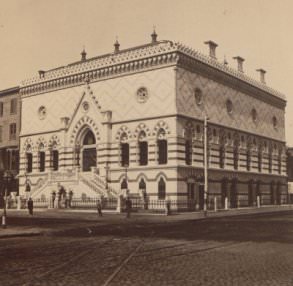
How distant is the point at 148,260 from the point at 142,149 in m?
29.7

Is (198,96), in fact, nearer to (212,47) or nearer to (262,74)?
(212,47)

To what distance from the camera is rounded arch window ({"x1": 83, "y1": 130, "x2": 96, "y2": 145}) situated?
149 ft

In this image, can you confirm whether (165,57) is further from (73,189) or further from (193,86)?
(73,189)

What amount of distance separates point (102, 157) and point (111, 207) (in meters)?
6.00

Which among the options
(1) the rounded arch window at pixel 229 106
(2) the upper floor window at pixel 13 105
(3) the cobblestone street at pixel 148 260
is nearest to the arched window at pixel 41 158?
(2) the upper floor window at pixel 13 105

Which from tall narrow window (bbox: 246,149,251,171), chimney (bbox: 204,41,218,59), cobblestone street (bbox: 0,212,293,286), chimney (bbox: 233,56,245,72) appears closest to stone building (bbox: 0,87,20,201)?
chimney (bbox: 204,41,218,59)

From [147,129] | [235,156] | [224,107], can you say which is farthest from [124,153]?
[235,156]

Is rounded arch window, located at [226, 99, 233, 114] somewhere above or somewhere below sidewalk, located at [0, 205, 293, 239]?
above

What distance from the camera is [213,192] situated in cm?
4312

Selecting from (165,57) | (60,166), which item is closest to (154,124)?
(165,57)

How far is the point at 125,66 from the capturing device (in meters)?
42.6

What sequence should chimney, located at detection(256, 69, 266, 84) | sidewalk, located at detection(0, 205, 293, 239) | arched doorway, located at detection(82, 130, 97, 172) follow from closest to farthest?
sidewalk, located at detection(0, 205, 293, 239), arched doorway, located at detection(82, 130, 97, 172), chimney, located at detection(256, 69, 266, 84)

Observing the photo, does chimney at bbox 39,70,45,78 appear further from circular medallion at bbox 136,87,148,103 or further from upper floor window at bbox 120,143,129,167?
upper floor window at bbox 120,143,129,167

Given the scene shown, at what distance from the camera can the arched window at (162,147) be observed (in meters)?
40.1
